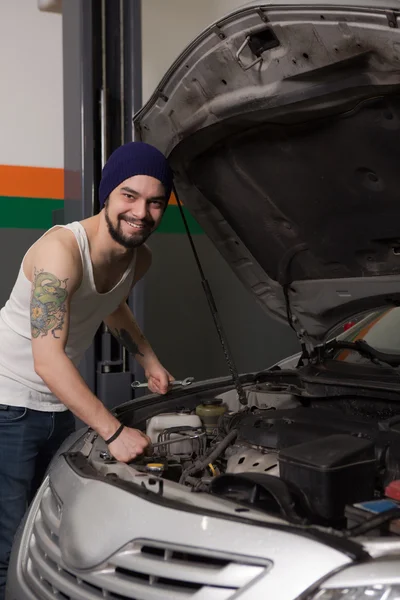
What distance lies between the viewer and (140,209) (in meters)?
1.88

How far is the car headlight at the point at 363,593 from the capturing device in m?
0.97

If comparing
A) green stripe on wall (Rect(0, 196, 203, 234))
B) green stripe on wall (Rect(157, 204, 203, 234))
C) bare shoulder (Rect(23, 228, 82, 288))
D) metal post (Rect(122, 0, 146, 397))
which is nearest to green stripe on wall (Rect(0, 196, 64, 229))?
green stripe on wall (Rect(0, 196, 203, 234))

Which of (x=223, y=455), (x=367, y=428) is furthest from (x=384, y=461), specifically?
(x=223, y=455)

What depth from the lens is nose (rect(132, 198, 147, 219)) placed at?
188cm

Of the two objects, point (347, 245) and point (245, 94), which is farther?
point (347, 245)

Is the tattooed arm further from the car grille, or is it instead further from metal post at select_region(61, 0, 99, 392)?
metal post at select_region(61, 0, 99, 392)

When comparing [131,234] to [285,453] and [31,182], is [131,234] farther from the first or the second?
[31,182]

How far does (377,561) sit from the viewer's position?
1019 millimetres

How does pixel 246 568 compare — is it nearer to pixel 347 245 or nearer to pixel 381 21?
pixel 381 21

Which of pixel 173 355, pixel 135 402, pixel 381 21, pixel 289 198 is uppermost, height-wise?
pixel 381 21

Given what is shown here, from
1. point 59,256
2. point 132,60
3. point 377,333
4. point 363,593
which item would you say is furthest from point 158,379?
point 132,60

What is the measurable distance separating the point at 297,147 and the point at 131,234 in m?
0.58

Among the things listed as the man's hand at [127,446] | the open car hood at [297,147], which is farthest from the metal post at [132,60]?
the man's hand at [127,446]

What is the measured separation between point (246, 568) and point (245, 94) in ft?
4.11
